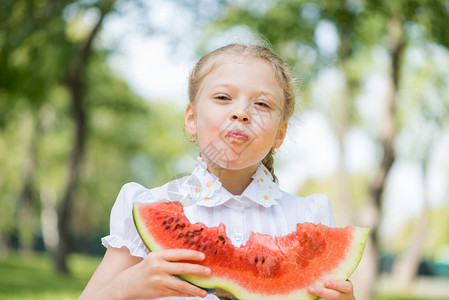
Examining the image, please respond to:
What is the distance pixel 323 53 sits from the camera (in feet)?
36.4

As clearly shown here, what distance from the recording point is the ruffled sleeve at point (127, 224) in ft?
5.62

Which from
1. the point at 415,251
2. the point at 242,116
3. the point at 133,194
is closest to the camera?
the point at 242,116

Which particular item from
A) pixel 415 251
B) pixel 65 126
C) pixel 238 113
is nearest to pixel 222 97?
pixel 238 113

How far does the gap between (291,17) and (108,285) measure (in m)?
9.53

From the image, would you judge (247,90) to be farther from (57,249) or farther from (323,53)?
(57,249)

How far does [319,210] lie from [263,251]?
380 mm

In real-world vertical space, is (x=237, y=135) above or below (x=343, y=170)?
below

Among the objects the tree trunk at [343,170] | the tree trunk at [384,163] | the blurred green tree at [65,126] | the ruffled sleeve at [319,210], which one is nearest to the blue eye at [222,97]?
the ruffled sleeve at [319,210]

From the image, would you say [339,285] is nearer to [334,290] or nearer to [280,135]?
[334,290]

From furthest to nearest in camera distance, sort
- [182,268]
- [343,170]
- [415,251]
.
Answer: [415,251]
[343,170]
[182,268]

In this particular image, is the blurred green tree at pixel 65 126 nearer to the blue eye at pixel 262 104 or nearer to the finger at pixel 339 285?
the blue eye at pixel 262 104

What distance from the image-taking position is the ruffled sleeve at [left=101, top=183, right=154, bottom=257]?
5.62 ft

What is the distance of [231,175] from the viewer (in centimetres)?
189

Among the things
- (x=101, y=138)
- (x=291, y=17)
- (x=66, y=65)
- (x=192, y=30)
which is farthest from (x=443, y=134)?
(x=101, y=138)
